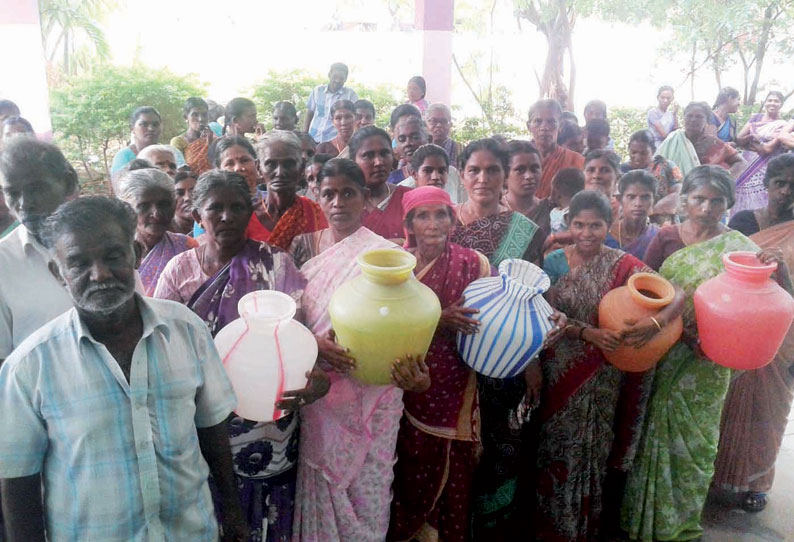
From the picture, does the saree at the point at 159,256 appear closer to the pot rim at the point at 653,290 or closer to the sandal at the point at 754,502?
the pot rim at the point at 653,290

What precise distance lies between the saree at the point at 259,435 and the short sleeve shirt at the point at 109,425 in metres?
0.45

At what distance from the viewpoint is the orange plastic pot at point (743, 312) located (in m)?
2.26

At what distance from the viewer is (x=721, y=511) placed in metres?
3.21

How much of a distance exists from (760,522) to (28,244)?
12.0 ft

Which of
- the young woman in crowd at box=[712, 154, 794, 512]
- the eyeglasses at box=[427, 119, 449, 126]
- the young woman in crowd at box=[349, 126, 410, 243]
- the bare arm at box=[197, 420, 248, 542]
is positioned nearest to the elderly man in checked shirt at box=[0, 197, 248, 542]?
the bare arm at box=[197, 420, 248, 542]

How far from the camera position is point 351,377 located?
7.21 ft

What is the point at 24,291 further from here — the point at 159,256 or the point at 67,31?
the point at 67,31

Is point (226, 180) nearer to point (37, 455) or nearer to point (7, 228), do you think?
point (37, 455)

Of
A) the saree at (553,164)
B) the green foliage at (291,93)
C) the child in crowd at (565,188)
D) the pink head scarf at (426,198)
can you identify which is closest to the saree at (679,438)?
the child in crowd at (565,188)

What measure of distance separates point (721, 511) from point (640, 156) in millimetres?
2792

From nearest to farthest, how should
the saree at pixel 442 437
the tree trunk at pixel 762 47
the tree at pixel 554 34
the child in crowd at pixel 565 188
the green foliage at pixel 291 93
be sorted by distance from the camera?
the saree at pixel 442 437 < the child in crowd at pixel 565 188 < the tree trunk at pixel 762 47 < the green foliage at pixel 291 93 < the tree at pixel 554 34

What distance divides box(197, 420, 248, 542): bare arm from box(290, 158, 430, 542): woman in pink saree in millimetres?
495

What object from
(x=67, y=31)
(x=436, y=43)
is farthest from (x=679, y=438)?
(x=67, y=31)

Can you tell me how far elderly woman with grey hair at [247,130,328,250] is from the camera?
292 centimetres
